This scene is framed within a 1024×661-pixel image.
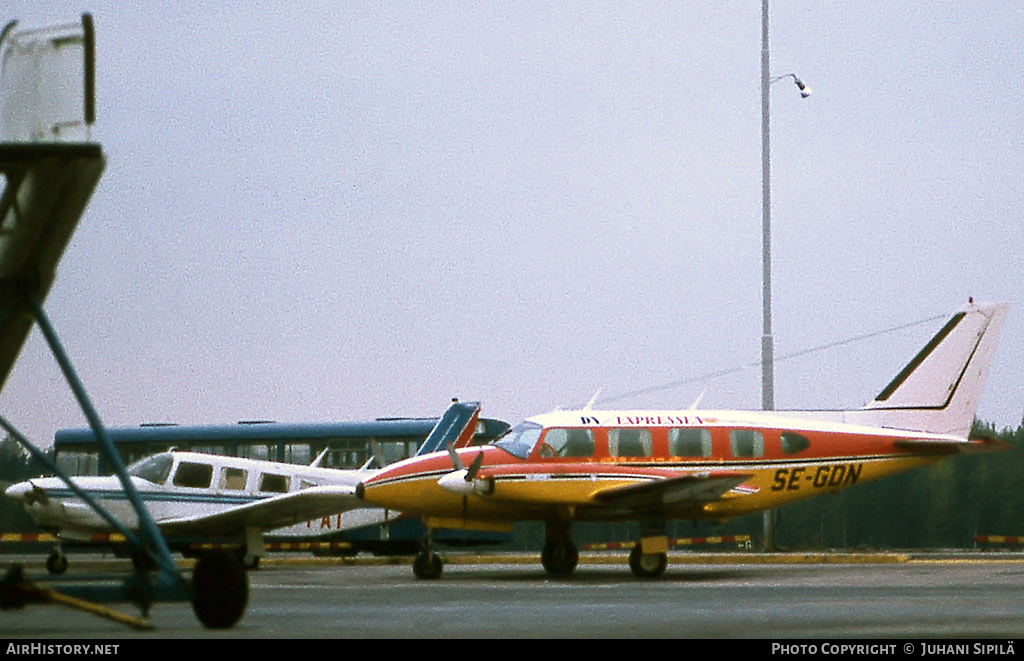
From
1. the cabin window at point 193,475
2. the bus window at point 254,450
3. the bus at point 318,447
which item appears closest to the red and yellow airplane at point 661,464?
the cabin window at point 193,475

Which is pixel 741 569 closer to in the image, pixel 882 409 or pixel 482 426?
pixel 882 409

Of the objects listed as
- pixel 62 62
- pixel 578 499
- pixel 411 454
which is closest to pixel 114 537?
pixel 411 454

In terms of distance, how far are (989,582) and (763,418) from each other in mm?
5601

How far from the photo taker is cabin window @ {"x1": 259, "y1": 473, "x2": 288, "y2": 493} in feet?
90.8

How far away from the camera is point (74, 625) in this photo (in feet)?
35.9

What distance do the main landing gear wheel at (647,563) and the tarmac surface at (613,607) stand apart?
0.15m

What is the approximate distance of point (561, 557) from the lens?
73.9ft

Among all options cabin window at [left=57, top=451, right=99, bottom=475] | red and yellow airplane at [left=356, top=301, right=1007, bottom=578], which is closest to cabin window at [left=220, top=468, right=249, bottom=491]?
red and yellow airplane at [left=356, top=301, right=1007, bottom=578]

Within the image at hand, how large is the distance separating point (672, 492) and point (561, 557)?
98.5 inches

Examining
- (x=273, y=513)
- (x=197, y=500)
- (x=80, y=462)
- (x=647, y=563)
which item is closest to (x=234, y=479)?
(x=197, y=500)

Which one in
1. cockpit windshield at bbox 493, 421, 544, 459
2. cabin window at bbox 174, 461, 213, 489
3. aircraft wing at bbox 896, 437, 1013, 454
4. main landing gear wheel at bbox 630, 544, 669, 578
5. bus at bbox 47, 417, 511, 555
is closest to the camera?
main landing gear wheel at bbox 630, 544, 669, 578

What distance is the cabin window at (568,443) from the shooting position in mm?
21750

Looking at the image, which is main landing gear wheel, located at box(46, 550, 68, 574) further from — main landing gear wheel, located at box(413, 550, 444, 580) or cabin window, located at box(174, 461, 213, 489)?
main landing gear wheel, located at box(413, 550, 444, 580)

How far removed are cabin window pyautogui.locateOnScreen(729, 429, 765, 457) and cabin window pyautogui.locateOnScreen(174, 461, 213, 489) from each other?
405 inches
